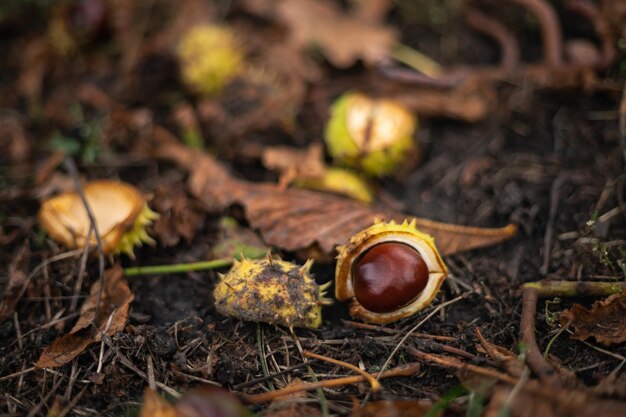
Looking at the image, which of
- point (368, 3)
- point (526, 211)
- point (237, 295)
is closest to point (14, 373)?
point (237, 295)

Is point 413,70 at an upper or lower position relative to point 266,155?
upper

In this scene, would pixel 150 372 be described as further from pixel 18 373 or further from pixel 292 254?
pixel 292 254

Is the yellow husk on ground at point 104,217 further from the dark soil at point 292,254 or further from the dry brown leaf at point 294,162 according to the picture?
the dry brown leaf at point 294,162

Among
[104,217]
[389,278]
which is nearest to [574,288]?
[389,278]

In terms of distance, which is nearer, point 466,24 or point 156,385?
point 156,385

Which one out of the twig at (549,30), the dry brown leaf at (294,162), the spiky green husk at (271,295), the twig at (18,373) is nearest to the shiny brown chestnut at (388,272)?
the spiky green husk at (271,295)

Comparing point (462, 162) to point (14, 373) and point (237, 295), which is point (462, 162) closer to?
point (237, 295)

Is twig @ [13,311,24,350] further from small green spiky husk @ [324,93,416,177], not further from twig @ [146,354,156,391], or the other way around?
small green spiky husk @ [324,93,416,177]
